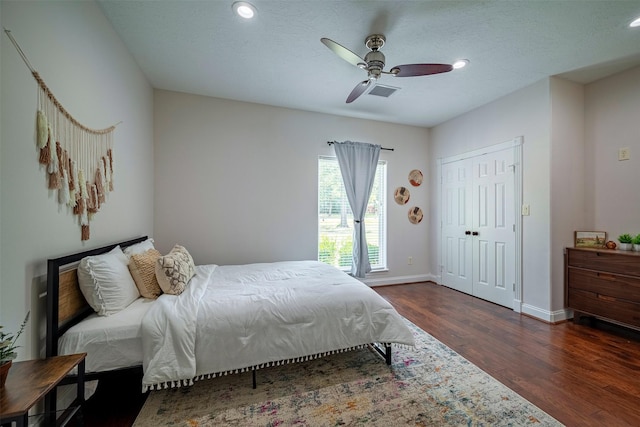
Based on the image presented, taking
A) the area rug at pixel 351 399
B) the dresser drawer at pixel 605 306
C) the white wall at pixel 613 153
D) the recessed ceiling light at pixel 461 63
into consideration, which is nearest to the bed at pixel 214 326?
the area rug at pixel 351 399

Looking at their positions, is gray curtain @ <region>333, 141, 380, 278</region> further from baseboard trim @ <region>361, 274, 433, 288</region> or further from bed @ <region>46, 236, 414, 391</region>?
bed @ <region>46, 236, 414, 391</region>

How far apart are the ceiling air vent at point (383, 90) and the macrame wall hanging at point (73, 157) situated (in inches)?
108

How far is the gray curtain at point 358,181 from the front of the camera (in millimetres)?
3967

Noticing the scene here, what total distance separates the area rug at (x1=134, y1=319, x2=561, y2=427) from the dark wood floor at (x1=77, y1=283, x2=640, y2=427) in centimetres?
17

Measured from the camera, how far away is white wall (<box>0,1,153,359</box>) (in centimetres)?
118

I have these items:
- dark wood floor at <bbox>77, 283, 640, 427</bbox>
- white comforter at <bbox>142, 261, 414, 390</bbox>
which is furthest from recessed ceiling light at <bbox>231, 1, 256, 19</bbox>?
dark wood floor at <bbox>77, 283, 640, 427</bbox>

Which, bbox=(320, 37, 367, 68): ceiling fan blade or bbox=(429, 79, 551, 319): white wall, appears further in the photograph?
bbox=(429, 79, 551, 319): white wall

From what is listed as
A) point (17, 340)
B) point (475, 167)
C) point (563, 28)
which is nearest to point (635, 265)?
point (475, 167)

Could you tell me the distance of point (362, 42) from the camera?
2.31 meters

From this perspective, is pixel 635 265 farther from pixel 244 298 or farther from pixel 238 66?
pixel 238 66

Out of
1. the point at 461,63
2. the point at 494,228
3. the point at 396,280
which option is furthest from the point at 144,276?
the point at 494,228

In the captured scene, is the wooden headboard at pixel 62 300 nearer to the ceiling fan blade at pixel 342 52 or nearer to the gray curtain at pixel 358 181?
the ceiling fan blade at pixel 342 52

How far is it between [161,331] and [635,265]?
4.00 m

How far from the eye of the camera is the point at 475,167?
379 cm
